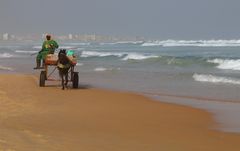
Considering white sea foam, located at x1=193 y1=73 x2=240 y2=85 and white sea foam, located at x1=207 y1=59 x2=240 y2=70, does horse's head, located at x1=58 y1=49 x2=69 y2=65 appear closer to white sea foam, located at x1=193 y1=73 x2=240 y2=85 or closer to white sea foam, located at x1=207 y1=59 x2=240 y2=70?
white sea foam, located at x1=193 y1=73 x2=240 y2=85

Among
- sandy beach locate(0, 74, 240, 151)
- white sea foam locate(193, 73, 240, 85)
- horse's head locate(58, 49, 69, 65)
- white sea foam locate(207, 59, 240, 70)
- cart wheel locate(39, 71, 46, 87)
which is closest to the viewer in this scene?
sandy beach locate(0, 74, 240, 151)

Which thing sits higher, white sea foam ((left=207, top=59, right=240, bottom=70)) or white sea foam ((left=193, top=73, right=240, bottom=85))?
white sea foam ((left=193, top=73, right=240, bottom=85))

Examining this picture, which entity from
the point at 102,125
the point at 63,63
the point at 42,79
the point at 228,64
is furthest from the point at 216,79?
the point at 102,125

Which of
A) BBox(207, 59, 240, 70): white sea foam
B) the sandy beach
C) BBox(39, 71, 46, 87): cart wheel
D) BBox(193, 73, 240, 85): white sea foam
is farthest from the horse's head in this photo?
BBox(207, 59, 240, 70): white sea foam

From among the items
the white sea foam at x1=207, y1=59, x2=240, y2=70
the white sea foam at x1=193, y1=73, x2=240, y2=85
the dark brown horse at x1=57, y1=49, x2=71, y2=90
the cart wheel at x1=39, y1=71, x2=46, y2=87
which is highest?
the dark brown horse at x1=57, y1=49, x2=71, y2=90

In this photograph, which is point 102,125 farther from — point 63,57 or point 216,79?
point 216,79

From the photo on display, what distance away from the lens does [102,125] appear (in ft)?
27.1

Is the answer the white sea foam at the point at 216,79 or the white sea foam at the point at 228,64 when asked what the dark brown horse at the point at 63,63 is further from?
the white sea foam at the point at 228,64

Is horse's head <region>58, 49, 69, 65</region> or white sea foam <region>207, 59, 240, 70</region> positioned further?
white sea foam <region>207, 59, 240, 70</region>

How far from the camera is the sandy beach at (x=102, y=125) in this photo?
21.4 ft

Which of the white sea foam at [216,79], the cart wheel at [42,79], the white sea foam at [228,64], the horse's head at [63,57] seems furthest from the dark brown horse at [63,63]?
the white sea foam at [228,64]

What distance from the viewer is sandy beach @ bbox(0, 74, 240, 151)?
6512 millimetres

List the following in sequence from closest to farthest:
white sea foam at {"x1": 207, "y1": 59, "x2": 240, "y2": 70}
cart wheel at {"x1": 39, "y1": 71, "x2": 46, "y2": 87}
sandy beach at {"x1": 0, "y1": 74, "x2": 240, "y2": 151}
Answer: sandy beach at {"x1": 0, "y1": 74, "x2": 240, "y2": 151} → cart wheel at {"x1": 39, "y1": 71, "x2": 46, "y2": 87} → white sea foam at {"x1": 207, "y1": 59, "x2": 240, "y2": 70}

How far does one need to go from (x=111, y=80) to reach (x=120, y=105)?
718cm
